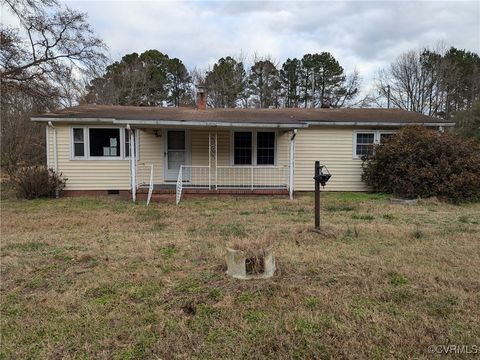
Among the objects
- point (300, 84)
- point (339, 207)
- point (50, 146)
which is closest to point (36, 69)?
point (50, 146)

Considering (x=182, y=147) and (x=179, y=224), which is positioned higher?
(x=182, y=147)

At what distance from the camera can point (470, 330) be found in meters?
2.72

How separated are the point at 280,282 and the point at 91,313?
1.83 meters

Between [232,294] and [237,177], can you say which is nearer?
[232,294]

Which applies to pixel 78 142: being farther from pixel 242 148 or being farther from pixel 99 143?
pixel 242 148

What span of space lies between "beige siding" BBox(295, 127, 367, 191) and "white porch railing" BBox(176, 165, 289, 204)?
2.28 ft

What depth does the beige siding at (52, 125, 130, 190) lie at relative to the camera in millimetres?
11391

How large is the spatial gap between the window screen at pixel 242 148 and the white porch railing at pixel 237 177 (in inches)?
13.9

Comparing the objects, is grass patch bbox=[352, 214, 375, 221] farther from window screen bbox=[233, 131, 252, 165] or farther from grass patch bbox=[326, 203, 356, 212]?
window screen bbox=[233, 131, 252, 165]

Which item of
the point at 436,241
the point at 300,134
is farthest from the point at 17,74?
the point at 436,241

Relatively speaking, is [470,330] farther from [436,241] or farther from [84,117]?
[84,117]

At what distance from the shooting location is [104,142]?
38.1ft

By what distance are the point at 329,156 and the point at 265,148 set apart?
229 centimetres

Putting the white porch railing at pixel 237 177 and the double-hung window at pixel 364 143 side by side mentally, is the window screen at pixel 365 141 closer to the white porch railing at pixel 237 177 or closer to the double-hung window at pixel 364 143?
the double-hung window at pixel 364 143
